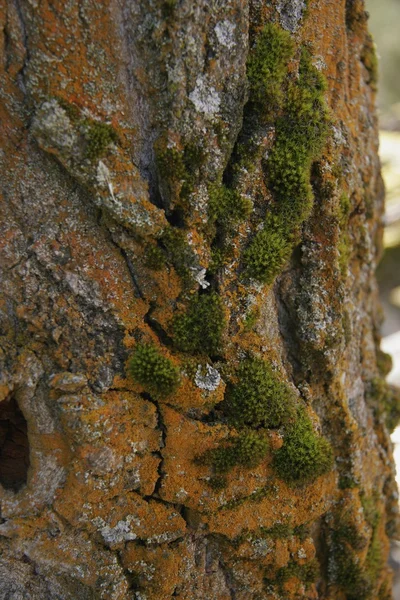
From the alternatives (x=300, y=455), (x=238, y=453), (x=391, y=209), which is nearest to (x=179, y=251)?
(x=238, y=453)

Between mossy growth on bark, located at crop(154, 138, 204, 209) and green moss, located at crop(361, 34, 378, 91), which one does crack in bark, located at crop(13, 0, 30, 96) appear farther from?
green moss, located at crop(361, 34, 378, 91)

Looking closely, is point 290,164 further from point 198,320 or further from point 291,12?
point 198,320

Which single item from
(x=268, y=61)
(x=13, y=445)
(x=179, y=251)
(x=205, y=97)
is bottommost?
(x=13, y=445)

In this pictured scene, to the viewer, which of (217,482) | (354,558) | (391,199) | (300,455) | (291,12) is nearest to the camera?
(291,12)

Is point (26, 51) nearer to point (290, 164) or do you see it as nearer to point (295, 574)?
point (290, 164)

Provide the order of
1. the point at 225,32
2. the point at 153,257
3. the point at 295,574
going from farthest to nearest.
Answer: the point at 295,574 → the point at 153,257 → the point at 225,32

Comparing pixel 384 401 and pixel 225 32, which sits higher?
pixel 225 32

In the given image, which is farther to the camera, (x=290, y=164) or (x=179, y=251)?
(x=290, y=164)

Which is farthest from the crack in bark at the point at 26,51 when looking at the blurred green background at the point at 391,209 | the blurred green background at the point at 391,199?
the blurred green background at the point at 391,209

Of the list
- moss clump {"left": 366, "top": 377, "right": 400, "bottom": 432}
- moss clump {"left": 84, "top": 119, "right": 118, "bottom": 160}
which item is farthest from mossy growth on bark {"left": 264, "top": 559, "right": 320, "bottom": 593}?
moss clump {"left": 84, "top": 119, "right": 118, "bottom": 160}
